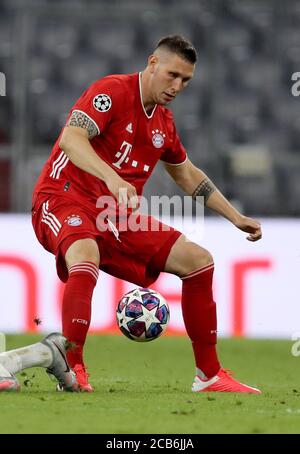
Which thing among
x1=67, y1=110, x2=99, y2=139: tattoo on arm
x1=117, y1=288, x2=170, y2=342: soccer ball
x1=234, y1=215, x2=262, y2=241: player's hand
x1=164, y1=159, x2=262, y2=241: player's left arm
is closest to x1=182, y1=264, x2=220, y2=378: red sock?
x1=117, y1=288, x2=170, y2=342: soccer ball

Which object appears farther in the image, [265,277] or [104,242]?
[265,277]

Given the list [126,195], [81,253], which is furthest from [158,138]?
[126,195]

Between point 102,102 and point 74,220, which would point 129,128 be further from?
point 74,220

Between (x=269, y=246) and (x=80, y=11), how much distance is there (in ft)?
14.7

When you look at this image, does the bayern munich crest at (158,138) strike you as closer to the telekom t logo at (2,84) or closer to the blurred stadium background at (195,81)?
the blurred stadium background at (195,81)

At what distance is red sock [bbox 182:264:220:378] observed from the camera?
6578 millimetres

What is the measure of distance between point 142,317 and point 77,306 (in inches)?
21.1

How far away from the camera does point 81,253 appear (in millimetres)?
6156

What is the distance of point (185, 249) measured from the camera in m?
6.54

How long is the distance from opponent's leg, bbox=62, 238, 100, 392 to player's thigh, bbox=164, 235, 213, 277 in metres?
0.55

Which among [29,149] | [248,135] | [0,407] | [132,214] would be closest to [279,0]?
[248,135]

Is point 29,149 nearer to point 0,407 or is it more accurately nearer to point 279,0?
point 279,0

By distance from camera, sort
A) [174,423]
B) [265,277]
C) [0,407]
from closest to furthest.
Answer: [174,423]
[0,407]
[265,277]

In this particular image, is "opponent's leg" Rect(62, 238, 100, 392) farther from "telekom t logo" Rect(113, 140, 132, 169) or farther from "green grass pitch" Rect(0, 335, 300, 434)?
"telekom t logo" Rect(113, 140, 132, 169)
